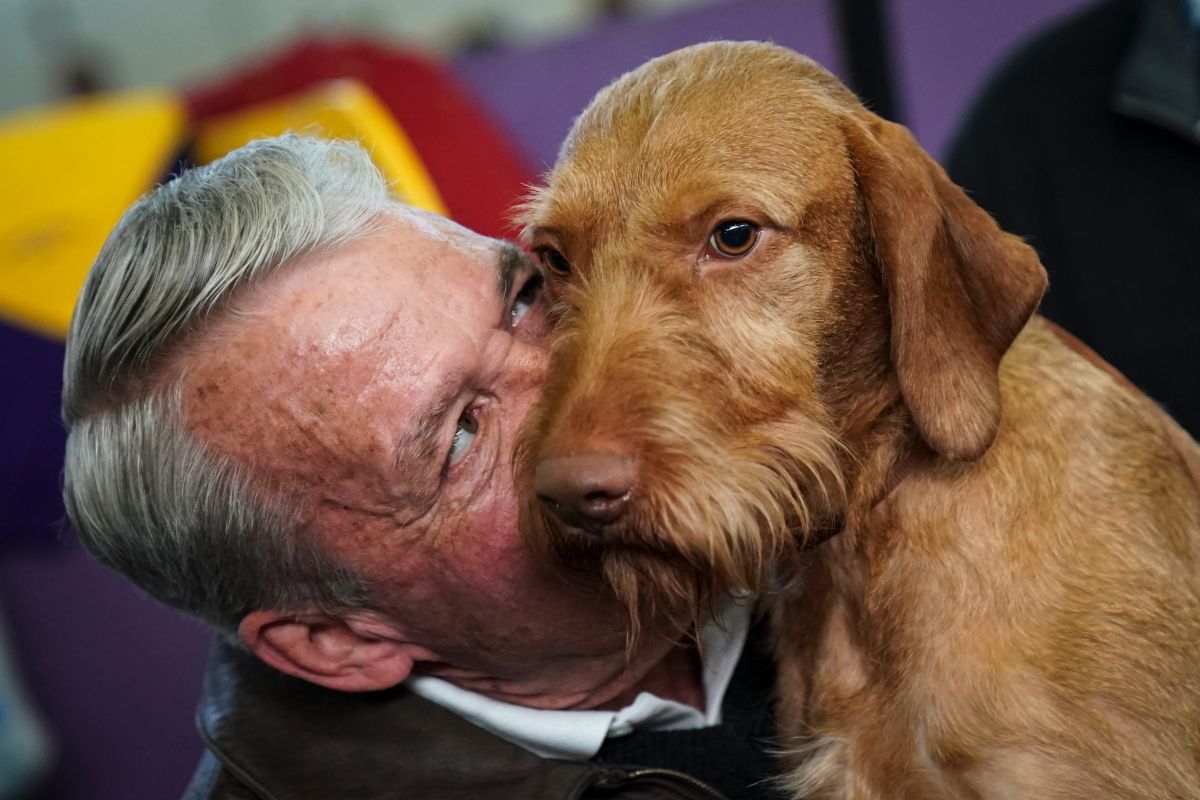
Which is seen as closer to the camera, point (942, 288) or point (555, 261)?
point (942, 288)

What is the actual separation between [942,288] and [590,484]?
0.62 metres

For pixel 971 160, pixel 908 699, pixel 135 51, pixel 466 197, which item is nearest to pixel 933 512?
pixel 908 699

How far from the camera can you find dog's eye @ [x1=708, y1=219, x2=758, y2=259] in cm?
154

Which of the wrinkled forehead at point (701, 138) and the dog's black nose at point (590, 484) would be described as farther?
the wrinkled forehead at point (701, 138)

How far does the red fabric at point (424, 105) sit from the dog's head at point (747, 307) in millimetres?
2023

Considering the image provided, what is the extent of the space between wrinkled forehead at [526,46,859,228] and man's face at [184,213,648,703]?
24cm

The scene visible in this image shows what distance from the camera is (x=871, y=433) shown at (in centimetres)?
169

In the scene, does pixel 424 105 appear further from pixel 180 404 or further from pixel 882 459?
pixel 882 459

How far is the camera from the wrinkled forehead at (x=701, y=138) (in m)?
1.55

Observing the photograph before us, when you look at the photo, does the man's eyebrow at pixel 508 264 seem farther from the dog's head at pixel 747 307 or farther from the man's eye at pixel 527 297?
the dog's head at pixel 747 307

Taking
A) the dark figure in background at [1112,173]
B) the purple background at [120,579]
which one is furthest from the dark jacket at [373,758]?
the purple background at [120,579]

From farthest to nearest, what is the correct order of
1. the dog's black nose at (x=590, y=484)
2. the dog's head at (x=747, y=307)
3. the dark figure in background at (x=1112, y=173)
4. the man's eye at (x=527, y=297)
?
the dark figure in background at (x=1112, y=173)
the man's eye at (x=527, y=297)
the dog's head at (x=747, y=307)
the dog's black nose at (x=590, y=484)

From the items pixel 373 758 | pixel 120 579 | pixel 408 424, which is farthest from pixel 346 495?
pixel 120 579

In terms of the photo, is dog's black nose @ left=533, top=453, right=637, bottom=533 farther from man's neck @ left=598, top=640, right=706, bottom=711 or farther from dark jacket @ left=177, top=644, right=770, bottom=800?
man's neck @ left=598, top=640, right=706, bottom=711
